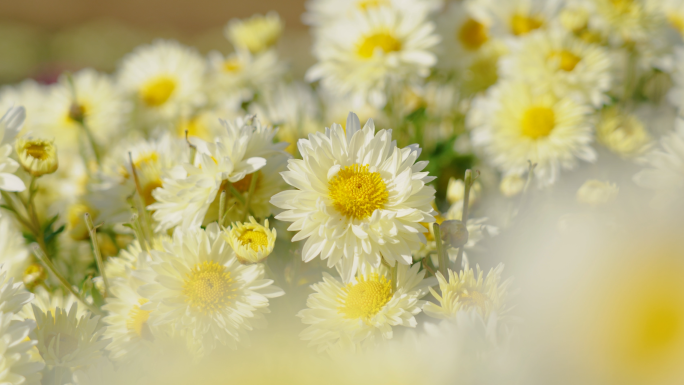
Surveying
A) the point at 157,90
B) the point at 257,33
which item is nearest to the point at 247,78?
the point at 257,33

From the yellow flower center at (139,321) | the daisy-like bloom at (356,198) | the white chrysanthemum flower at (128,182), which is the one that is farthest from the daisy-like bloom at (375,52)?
the yellow flower center at (139,321)

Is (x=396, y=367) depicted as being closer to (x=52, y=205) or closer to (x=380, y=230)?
(x=380, y=230)

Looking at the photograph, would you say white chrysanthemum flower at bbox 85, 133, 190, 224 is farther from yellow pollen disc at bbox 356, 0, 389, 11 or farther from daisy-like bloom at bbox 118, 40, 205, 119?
yellow pollen disc at bbox 356, 0, 389, 11

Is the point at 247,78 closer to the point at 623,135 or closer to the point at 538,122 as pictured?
the point at 538,122

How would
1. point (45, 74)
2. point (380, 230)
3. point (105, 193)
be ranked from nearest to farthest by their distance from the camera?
point (380, 230) → point (105, 193) → point (45, 74)

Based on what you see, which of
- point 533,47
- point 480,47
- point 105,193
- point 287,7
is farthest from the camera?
point 287,7

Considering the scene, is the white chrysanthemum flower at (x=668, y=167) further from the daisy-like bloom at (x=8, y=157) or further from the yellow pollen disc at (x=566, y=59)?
the daisy-like bloom at (x=8, y=157)

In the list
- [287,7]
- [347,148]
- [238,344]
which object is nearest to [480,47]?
[347,148]
